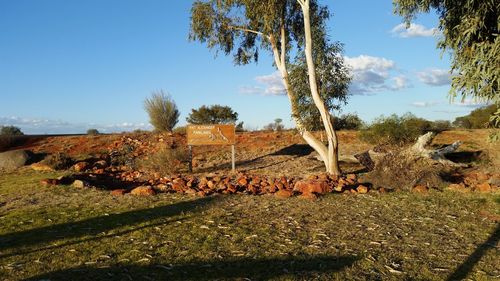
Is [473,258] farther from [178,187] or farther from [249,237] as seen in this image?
[178,187]

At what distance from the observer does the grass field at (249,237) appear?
20.7ft

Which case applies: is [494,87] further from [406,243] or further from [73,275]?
[73,275]

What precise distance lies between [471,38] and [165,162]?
11.8 m

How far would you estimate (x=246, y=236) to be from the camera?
7.95m

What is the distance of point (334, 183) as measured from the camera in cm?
1305

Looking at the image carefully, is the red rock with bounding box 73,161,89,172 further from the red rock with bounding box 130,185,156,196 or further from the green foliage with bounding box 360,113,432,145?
the green foliage with bounding box 360,113,432,145

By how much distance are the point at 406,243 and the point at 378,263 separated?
1.31 metres

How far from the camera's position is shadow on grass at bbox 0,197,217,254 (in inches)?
308

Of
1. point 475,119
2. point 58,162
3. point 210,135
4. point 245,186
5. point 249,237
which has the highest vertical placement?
point 475,119

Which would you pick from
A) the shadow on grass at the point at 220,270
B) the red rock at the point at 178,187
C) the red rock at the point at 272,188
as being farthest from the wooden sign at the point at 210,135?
the shadow on grass at the point at 220,270

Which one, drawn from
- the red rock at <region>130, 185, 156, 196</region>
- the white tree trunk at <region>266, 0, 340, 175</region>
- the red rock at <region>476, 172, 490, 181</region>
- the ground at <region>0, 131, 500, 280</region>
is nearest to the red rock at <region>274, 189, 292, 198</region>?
the ground at <region>0, 131, 500, 280</region>

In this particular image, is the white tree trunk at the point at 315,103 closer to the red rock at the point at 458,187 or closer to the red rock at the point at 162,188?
the red rock at the point at 458,187

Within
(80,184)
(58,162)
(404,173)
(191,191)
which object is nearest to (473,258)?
(404,173)

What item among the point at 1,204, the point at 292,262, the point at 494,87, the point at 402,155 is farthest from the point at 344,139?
the point at 292,262
